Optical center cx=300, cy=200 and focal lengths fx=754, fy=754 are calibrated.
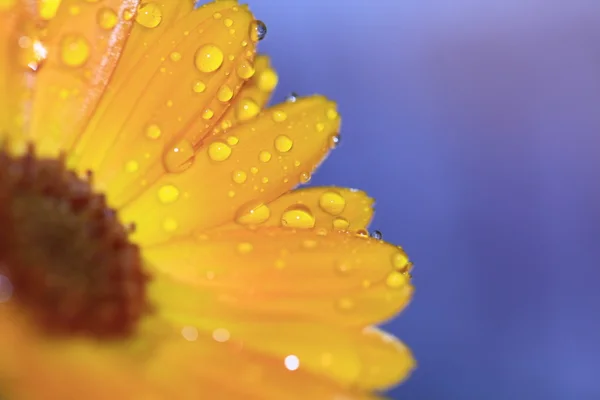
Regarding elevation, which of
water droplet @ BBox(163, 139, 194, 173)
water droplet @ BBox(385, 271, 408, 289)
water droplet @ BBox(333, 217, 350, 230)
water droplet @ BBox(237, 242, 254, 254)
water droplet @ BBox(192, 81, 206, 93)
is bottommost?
water droplet @ BBox(385, 271, 408, 289)

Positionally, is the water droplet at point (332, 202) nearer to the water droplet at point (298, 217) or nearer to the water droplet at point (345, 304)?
the water droplet at point (298, 217)

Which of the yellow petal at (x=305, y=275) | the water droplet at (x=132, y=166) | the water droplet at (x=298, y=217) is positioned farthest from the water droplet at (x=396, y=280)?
the water droplet at (x=132, y=166)

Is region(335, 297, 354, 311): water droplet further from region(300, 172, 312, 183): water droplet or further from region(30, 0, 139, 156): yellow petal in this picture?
region(30, 0, 139, 156): yellow petal

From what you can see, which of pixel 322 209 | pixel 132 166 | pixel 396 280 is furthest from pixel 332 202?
pixel 132 166

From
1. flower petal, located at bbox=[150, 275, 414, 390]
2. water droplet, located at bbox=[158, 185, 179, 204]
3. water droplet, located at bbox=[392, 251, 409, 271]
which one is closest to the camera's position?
flower petal, located at bbox=[150, 275, 414, 390]

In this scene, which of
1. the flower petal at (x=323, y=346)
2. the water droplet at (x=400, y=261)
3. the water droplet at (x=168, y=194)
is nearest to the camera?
the flower petal at (x=323, y=346)

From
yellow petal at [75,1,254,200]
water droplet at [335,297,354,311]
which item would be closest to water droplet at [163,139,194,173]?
yellow petal at [75,1,254,200]

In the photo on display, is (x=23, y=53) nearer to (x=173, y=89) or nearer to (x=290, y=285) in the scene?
(x=173, y=89)
